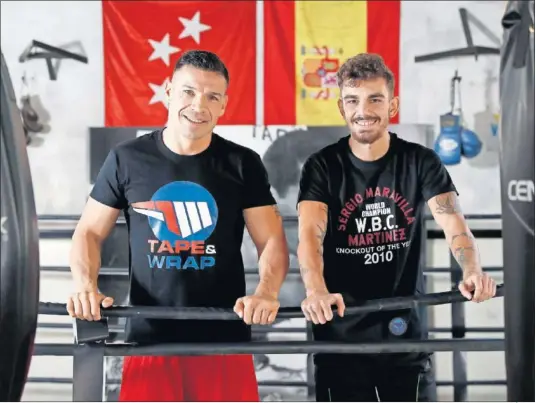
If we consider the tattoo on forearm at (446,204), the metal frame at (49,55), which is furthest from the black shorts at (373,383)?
the metal frame at (49,55)

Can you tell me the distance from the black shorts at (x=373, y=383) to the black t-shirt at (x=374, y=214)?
2.7 inches

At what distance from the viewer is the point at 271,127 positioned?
403 centimetres

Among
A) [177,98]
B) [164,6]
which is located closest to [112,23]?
[164,6]

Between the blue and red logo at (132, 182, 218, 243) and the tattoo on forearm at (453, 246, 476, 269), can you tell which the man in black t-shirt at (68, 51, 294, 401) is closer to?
the blue and red logo at (132, 182, 218, 243)

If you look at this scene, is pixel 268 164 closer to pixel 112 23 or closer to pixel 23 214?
pixel 112 23

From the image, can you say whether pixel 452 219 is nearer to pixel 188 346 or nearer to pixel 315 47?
pixel 188 346

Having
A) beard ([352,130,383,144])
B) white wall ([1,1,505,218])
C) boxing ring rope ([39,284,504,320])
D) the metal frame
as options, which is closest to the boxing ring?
boxing ring rope ([39,284,504,320])

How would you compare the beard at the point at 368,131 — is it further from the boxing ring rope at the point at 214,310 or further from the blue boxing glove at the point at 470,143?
the blue boxing glove at the point at 470,143

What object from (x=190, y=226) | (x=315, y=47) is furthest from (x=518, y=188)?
(x=315, y=47)

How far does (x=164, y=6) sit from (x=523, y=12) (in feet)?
9.96

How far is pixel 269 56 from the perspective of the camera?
4031 mm

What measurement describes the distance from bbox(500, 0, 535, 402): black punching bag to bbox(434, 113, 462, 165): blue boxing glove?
2517 millimetres

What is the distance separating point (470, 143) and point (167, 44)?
2121 millimetres

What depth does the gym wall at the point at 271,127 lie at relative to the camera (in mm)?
4020
